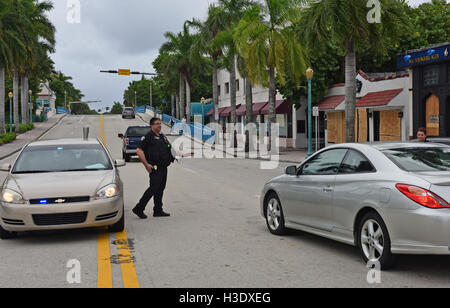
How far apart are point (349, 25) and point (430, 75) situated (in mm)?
5223

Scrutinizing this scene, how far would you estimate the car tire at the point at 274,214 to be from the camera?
341 inches

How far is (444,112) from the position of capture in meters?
25.2

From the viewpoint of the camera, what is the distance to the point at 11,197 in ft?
26.7

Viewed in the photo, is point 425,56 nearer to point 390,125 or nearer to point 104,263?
point 390,125

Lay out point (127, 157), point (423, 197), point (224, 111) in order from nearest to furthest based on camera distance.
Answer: point (423, 197), point (127, 157), point (224, 111)

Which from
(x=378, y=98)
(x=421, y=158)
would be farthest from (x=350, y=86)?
(x=421, y=158)

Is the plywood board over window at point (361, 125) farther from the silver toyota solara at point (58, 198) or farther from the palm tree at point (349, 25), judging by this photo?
the silver toyota solara at point (58, 198)

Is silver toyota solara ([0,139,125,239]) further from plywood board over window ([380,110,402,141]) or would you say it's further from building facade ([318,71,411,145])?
plywood board over window ([380,110,402,141])

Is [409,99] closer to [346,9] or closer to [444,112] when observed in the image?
[444,112]

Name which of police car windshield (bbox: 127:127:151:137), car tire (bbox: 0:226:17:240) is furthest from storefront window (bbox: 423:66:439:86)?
car tire (bbox: 0:226:17:240)

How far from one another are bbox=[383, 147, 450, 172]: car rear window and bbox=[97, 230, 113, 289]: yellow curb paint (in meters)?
3.47

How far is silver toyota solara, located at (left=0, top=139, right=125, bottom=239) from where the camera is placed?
26.4 ft

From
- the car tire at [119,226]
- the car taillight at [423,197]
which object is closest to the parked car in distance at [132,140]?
the car tire at [119,226]
